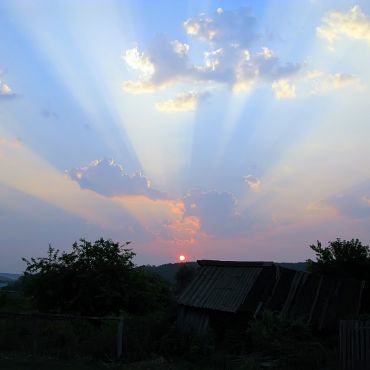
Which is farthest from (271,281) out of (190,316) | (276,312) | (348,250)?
(348,250)

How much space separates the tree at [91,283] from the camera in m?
27.2

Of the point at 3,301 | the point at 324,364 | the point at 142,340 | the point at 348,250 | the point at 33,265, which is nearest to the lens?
the point at 324,364

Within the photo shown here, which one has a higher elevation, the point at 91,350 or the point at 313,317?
the point at 313,317

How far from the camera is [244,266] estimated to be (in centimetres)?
2216

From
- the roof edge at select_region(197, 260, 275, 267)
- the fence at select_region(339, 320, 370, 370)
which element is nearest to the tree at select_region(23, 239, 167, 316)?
the roof edge at select_region(197, 260, 275, 267)

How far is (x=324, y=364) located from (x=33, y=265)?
18.8 m

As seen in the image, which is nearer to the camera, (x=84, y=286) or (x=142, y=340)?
(x=142, y=340)

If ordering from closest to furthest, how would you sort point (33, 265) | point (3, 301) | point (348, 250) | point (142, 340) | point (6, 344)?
1. point (6, 344)
2. point (142, 340)
3. point (348, 250)
4. point (33, 265)
5. point (3, 301)

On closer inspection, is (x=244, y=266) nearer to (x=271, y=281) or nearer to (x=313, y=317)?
(x=271, y=281)

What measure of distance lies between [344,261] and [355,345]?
40.9ft

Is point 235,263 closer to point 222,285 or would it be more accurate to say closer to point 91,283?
point 222,285

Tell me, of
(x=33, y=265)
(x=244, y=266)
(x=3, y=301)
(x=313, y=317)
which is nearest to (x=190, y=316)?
(x=244, y=266)

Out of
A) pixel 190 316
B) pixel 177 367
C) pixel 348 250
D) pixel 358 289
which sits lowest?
pixel 177 367

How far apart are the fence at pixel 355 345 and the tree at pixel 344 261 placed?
37.5 feet
